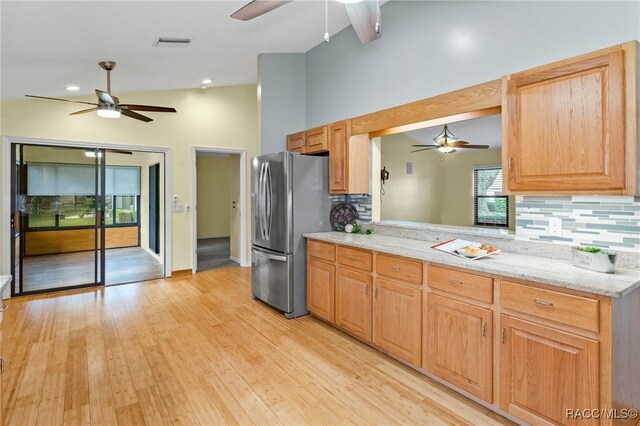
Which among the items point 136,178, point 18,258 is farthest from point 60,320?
point 136,178

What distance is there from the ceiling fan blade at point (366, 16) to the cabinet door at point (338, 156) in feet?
4.51

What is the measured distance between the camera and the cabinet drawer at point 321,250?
3.24 m

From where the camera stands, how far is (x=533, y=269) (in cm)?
188

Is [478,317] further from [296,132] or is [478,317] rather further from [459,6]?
[296,132]

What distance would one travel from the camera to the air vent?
325 cm

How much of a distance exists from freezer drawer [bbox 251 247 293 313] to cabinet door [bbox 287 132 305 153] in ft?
4.30

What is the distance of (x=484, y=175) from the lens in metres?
2.74

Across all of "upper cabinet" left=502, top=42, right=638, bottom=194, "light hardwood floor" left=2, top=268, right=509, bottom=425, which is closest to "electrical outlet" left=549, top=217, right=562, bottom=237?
"upper cabinet" left=502, top=42, right=638, bottom=194

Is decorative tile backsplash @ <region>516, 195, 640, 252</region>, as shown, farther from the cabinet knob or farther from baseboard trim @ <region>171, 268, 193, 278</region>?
baseboard trim @ <region>171, 268, 193, 278</region>

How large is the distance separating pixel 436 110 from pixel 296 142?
1.93m

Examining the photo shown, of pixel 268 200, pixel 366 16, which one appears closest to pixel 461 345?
pixel 366 16

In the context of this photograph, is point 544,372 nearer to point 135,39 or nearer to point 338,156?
point 338,156

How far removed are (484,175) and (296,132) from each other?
246cm

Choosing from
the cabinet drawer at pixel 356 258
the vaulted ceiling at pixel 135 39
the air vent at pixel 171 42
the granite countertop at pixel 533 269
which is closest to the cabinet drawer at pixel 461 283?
the granite countertop at pixel 533 269
